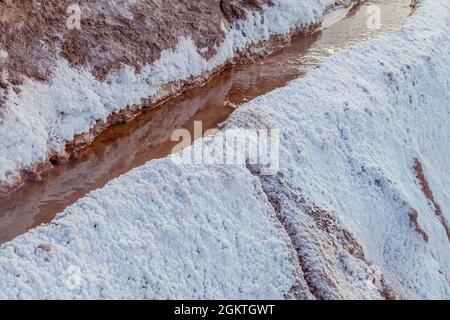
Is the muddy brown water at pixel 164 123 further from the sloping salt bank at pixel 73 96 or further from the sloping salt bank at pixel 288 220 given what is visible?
the sloping salt bank at pixel 288 220

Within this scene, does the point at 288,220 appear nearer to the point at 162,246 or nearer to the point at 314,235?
the point at 314,235

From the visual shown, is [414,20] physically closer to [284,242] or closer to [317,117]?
[317,117]

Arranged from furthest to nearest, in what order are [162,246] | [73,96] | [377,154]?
[377,154]
[73,96]
[162,246]

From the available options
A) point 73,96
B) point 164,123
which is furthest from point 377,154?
point 73,96

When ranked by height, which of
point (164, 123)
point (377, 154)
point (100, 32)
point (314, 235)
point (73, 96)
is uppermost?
point (100, 32)

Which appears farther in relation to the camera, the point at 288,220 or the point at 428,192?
the point at 428,192

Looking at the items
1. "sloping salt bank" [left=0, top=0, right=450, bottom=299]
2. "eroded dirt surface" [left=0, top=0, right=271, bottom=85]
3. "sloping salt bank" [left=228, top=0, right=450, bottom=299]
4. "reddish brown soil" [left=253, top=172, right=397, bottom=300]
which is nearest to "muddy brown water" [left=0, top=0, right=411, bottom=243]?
"sloping salt bank" [left=0, top=0, right=450, bottom=299]

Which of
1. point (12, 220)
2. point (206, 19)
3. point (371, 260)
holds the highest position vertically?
point (206, 19)
